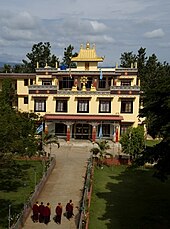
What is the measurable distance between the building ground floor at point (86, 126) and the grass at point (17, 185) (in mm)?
11110

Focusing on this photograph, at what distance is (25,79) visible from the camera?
170 ft

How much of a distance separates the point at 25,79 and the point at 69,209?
3441 cm

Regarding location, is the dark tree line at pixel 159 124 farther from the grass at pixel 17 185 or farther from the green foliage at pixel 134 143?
the green foliage at pixel 134 143

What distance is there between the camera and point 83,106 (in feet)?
150

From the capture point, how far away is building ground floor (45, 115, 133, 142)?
44125 mm

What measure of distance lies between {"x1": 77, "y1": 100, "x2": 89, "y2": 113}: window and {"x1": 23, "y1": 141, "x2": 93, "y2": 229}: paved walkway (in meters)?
5.99

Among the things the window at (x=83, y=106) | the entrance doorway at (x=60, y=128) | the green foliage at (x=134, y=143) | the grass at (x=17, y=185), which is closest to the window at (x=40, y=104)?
the entrance doorway at (x=60, y=128)

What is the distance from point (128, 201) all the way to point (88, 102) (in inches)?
902

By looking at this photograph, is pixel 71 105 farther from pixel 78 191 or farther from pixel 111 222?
pixel 111 222

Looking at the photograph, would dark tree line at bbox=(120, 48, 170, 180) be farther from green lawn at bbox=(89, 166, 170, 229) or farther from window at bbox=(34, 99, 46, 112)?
window at bbox=(34, 99, 46, 112)

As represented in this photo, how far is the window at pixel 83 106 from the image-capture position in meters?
45.6

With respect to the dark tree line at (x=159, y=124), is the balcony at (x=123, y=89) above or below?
above

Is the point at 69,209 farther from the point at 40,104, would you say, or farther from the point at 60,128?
the point at 60,128

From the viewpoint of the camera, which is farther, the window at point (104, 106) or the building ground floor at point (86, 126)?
the window at point (104, 106)
